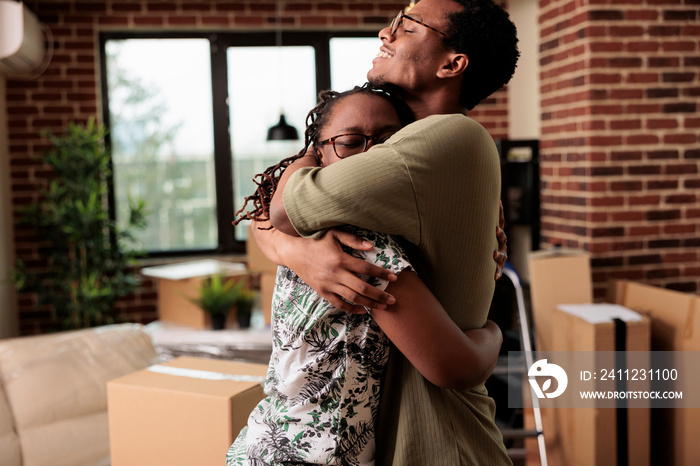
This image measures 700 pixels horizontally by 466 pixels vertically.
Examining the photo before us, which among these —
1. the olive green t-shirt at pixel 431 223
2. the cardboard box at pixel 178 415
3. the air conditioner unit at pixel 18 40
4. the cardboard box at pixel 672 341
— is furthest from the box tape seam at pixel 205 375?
the air conditioner unit at pixel 18 40

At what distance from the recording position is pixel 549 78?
347 cm

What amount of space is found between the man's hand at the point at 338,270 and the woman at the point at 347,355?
0.05 feet

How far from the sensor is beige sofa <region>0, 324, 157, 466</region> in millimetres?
1852

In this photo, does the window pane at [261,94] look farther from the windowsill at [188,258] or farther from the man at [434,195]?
the man at [434,195]

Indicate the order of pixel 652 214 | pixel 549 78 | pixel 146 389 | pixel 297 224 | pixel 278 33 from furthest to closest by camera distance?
pixel 278 33 < pixel 549 78 < pixel 652 214 < pixel 146 389 < pixel 297 224

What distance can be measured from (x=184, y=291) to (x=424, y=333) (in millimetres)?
3182

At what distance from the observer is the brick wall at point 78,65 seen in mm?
4672

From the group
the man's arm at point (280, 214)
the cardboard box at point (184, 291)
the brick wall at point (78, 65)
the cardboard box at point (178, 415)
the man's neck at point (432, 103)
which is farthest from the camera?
the brick wall at point (78, 65)

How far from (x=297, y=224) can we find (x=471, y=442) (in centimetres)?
40

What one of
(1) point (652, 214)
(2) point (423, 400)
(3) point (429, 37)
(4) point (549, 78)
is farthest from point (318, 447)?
(4) point (549, 78)

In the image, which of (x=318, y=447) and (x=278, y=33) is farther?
(x=278, y=33)

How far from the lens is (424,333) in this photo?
0.81 m

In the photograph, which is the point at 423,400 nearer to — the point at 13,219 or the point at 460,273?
the point at 460,273

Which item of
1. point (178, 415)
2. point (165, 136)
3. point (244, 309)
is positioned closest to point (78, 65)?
point (165, 136)
